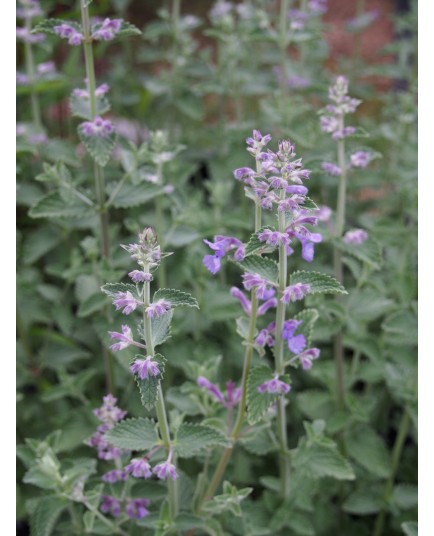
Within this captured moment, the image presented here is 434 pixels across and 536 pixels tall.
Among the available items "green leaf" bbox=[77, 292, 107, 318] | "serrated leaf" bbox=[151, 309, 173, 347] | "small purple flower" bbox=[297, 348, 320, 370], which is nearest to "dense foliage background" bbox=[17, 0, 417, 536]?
"green leaf" bbox=[77, 292, 107, 318]

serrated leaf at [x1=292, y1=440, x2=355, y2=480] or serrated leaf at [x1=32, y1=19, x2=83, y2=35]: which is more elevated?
serrated leaf at [x1=32, y1=19, x2=83, y2=35]

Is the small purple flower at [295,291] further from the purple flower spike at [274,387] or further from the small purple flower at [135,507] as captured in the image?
the small purple flower at [135,507]

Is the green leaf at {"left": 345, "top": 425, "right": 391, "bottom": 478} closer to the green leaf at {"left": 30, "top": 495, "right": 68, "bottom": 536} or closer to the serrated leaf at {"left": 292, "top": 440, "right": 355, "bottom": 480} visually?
the serrated leaf at {"left": 292, "top": 440, "right": 355, "bottom": 480}

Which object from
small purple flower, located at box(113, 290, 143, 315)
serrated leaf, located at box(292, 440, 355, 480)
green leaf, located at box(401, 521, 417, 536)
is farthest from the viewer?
serrated leaf, located at box(292, 440, 355, 480)

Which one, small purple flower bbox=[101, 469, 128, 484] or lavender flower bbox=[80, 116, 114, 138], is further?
lavender flower bbox=[80, 116, 114, 138]

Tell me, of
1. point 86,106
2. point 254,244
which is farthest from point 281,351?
point 86,106

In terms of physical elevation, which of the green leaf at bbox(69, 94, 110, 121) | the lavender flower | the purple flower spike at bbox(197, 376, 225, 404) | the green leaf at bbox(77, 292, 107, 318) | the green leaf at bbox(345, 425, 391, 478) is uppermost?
the green leaf at bbox(69, 94, 110, 121)

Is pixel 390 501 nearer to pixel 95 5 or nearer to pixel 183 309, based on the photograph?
pixel 183 309

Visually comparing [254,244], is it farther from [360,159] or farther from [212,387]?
[360,159]
